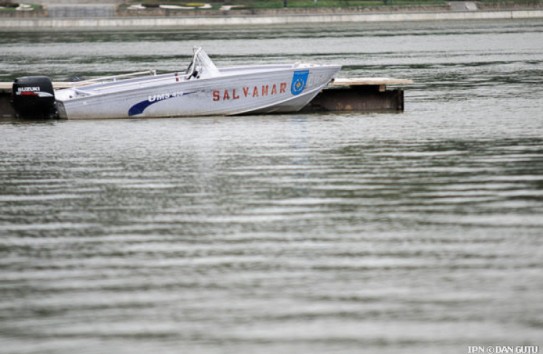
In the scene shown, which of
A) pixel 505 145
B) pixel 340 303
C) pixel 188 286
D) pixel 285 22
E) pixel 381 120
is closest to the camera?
pixel 340 303

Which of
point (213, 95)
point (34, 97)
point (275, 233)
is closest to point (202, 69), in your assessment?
point (213, 95)

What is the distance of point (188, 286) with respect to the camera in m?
14.6

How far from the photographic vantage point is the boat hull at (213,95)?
107 ft

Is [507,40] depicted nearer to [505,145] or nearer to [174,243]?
[505,145]

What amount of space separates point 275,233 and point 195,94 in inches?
626

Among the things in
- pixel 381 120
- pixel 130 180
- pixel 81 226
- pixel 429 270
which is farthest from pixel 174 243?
pixel 381 120

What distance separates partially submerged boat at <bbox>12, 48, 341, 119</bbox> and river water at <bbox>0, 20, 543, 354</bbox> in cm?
44

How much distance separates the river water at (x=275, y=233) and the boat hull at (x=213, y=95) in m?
0.43

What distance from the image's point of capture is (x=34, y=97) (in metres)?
33.3

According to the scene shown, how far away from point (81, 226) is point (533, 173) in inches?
321

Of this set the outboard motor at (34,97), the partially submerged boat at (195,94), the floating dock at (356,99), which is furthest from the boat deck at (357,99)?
the outboard motor at (34,97)

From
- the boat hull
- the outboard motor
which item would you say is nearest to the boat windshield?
the boat hull

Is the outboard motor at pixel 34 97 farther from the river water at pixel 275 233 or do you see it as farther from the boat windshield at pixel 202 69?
the boat windshield at pixel 202 69

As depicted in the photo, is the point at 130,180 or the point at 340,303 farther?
the point at 130,180
